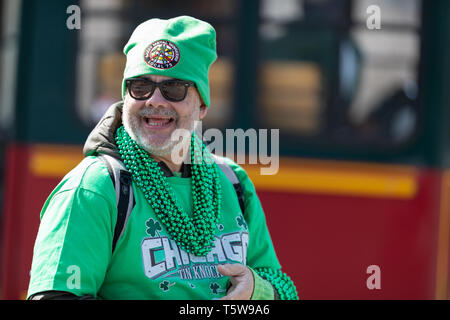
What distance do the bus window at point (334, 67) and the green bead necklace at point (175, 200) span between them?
227 centimetres

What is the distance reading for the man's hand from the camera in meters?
1.86

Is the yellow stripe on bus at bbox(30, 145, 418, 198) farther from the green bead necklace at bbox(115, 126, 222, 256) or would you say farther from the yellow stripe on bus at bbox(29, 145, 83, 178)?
the green bead necklace at bbox(115, 126, 222, 256)

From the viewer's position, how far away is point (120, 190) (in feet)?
6.01

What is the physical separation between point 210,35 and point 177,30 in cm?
11

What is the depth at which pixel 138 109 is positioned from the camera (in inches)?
79.0

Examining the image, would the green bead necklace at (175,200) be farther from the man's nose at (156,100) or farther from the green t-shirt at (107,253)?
the man's nose at (156,100)

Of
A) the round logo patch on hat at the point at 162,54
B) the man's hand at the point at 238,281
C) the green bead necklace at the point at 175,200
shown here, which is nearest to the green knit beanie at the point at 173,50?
the round logo patch on hat at the point at 162,54

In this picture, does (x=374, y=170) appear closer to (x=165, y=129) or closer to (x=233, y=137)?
(x=233, y=137)


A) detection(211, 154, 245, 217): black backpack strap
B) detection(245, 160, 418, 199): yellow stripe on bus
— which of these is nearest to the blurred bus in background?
detection(245, 160, 418, 199): yellow stripe on bus

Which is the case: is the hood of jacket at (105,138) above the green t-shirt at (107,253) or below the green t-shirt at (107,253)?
above

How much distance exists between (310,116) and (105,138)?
2.52 meters

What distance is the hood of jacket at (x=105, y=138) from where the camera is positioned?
1.94 m
